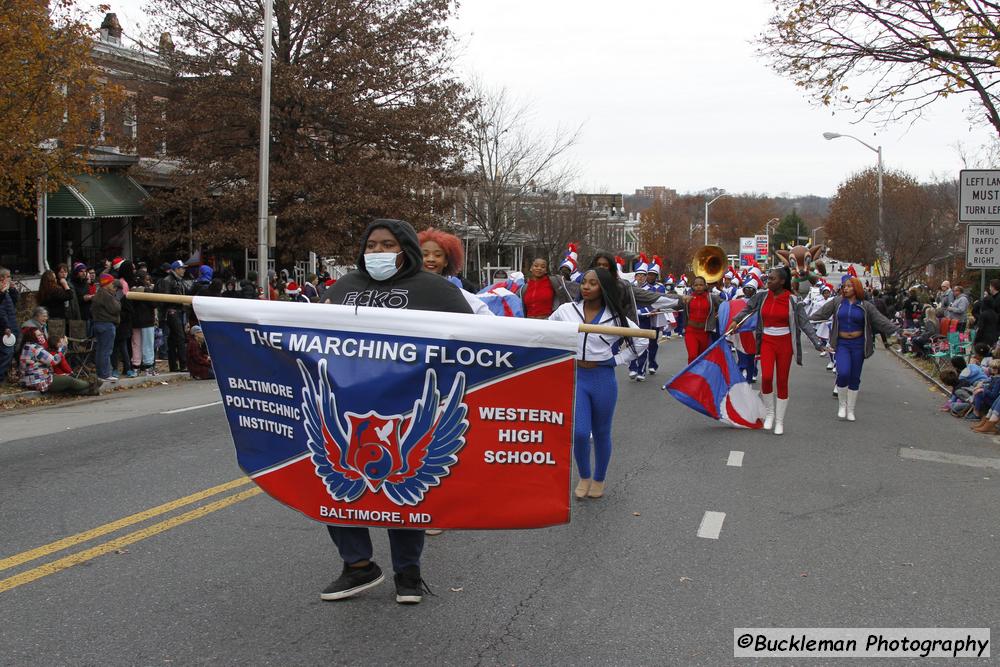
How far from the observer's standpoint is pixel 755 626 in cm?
448

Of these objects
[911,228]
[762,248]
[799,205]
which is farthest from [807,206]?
[911,228]

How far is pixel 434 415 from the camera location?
4.22m

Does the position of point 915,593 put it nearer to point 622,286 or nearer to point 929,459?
point 622,286

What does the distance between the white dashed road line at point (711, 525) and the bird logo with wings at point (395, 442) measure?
8.20 feet

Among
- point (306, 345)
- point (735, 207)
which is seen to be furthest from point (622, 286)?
point (735, 207)

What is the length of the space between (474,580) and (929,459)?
19.3 feet

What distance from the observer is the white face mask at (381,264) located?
4477mm

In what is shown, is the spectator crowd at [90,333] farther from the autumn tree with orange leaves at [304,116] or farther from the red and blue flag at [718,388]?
the autumn tree with orange leaves at [304,116]

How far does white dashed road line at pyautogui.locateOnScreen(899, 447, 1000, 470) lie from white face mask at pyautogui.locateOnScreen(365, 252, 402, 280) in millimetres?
6573

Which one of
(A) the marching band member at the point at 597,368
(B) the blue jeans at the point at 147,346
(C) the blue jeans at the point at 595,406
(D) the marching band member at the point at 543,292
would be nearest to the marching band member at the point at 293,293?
(B) the blue jeans at the point at 147,346

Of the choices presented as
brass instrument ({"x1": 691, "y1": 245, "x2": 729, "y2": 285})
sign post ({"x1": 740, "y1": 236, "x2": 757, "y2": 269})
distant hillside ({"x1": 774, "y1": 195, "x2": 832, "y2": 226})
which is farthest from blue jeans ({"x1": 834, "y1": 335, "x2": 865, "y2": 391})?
distant hillside ({"x1": 774, "y1": 195, "x2": 832, "y2": 226})

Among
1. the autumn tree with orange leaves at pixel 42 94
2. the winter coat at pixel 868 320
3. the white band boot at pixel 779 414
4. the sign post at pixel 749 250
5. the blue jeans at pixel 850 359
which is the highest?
the autumn tree with orange leaves at pixel 42 94

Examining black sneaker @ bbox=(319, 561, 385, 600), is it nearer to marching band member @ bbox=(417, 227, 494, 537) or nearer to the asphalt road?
the asphalt road

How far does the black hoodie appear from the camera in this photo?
14.6 ft
